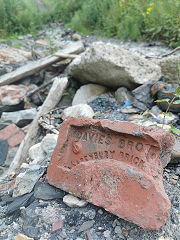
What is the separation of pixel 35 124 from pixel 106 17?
5.08m

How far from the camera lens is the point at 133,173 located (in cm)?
152

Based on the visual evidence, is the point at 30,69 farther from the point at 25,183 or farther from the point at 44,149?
the point at 25,183

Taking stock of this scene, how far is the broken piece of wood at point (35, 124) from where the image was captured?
3342 mm

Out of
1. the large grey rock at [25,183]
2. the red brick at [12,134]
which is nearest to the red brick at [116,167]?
the large grey rock at [25,183]

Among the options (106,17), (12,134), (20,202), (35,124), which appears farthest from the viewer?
(106,17)

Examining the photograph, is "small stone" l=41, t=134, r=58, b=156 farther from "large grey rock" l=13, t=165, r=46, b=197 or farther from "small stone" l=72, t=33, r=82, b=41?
"small stone" l=72, t=33, r=82, b=41

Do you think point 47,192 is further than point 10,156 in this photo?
No

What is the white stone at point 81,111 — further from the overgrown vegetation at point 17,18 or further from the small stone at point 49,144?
the overgrown vegetation at point 17,18

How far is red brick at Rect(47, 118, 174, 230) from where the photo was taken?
1.45 metres

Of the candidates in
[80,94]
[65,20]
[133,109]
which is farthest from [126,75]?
[65,20]

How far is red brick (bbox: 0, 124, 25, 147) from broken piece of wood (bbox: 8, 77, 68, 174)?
39cm

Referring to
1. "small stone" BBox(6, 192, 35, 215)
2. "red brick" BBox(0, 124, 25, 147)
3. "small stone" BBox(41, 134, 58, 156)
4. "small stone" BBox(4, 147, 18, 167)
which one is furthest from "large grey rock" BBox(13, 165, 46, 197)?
"red brick" BBox(0, 124, 25, 147)

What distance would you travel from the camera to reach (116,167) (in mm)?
1604

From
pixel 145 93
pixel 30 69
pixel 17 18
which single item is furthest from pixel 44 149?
pixel 17 18
